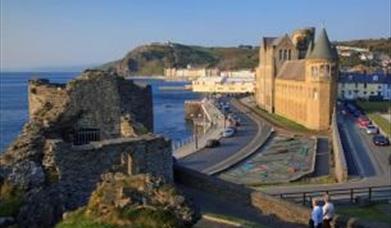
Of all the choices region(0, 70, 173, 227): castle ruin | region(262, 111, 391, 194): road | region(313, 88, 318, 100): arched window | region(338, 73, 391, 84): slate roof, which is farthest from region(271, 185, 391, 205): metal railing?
region(338, 73, 391, 84): slate roof

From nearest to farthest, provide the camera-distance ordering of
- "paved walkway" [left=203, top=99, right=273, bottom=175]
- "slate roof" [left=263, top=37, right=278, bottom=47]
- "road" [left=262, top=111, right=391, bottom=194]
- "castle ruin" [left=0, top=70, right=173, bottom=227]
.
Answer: "castle ruin" [left=0, top=70, right=173, bottom=227]
"road" [left=262, top=111, right=391, bottom=194]
"paved walkway" [left=203, top=99, right=273, bottom=175]
"slate roof" [left=263, top=37, right=278, bottom=47]

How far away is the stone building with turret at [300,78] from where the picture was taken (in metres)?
88.0

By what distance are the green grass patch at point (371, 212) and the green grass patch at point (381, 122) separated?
46773 mm

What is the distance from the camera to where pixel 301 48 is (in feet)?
380

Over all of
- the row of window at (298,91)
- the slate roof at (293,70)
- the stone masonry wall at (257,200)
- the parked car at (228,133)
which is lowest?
the parked car at (228,133)

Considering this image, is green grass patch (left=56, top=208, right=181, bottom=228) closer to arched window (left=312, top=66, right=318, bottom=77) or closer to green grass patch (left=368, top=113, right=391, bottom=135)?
green grass patch (left=368, top=113, right=391, bottom=135)

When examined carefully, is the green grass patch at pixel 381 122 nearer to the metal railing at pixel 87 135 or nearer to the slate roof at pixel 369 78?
the slate roof at pixel 369 78

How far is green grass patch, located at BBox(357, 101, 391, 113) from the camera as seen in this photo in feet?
354

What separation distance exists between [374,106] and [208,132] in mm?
38038

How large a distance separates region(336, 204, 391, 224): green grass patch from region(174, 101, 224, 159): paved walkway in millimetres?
32796

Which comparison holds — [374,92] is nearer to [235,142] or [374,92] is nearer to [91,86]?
[235,142]

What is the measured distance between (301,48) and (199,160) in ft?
200

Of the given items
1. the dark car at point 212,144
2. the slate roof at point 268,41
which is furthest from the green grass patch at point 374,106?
the dark car at point 212,144

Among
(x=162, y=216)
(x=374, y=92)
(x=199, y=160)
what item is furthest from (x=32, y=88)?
(x=374, y=92)
